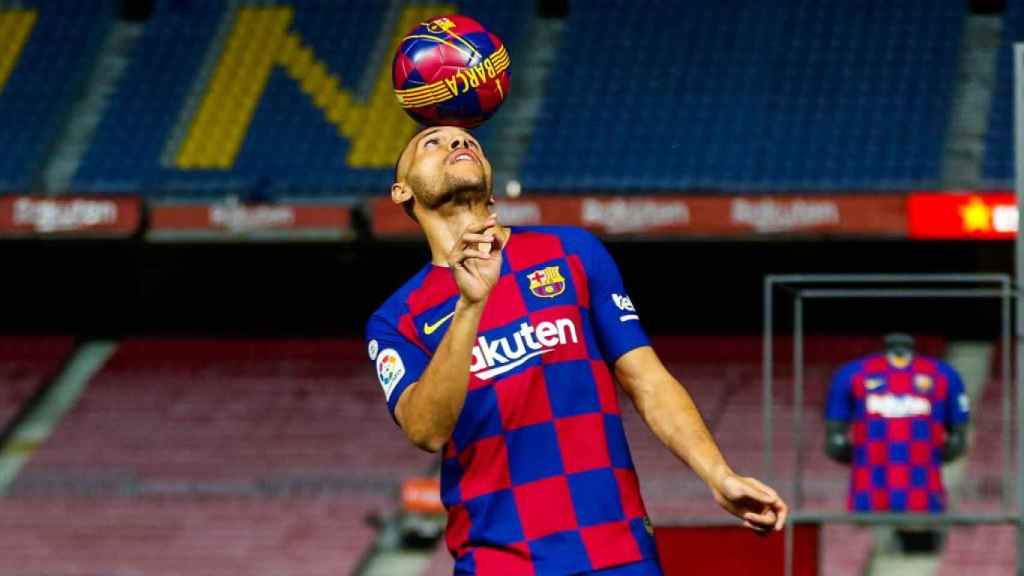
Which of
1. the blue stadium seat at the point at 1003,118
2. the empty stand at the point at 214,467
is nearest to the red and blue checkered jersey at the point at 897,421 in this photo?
the blue stadium seat at the point at 1003,118

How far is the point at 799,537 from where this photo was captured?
7.90 metres

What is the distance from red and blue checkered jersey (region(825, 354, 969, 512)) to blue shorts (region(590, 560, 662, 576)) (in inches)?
300

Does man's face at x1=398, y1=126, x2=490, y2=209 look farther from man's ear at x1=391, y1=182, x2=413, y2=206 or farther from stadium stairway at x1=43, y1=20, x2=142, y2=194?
stadium stairway at x1=43, y1=20, x2=142, y2=194

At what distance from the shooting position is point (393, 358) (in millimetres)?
3564

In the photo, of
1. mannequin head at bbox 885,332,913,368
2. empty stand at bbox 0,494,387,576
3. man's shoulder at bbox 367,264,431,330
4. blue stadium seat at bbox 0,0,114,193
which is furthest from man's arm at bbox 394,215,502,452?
blue stadium seat at bbox 0,0,114,193

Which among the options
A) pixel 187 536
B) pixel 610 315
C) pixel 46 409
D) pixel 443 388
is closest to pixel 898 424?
pixel 187 536

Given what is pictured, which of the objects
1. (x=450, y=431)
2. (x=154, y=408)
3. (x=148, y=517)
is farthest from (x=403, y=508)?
(x=450, y=431)

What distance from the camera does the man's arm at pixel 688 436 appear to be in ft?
10.5

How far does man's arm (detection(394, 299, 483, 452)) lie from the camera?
10.4 feet

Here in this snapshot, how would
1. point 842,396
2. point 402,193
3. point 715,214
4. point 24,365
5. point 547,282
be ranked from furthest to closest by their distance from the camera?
1. point 24,365
2. point 715,214
3. point 842,396
4. point 402,193
5. point 547,282

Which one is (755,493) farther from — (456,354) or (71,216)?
(71,216)

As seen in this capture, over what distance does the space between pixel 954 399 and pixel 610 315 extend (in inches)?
310

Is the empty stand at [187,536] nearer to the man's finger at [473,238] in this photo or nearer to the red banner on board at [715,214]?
the red banner on board at [715,214]

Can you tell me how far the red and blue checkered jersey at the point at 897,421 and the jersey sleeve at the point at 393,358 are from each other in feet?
25.1
